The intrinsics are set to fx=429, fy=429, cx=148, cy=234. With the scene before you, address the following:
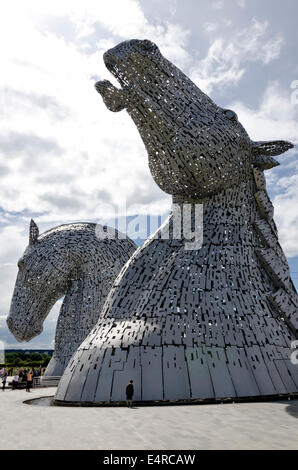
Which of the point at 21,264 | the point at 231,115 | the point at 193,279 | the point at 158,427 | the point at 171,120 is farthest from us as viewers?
the point at 21,264

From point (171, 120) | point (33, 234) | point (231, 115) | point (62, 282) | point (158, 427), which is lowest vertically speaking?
point (158, 427)

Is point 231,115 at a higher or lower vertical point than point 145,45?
lower

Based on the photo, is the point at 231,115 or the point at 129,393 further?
the point at 231,115

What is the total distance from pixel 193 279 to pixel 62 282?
21.8ft

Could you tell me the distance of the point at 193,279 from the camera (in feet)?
23.5

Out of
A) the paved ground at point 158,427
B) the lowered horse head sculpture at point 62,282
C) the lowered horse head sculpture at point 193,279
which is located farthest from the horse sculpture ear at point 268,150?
the lowered horse head sculpture at point 62,282

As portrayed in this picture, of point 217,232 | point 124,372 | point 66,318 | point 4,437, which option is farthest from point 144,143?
point 66,318

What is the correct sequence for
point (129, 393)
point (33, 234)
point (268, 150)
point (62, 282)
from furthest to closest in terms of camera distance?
point (33, 234)
point (62, 282)
point (268, 150)
point (129, 393)

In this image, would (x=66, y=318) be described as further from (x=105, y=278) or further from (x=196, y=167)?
(x=196, y=167)

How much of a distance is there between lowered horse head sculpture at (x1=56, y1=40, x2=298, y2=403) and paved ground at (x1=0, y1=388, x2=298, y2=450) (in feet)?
1.59

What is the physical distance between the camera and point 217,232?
7.78 m

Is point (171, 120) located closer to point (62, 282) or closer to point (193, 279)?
point (193, 279)

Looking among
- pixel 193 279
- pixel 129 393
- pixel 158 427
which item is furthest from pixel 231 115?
pixel 158 427

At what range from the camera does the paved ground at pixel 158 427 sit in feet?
12.5
